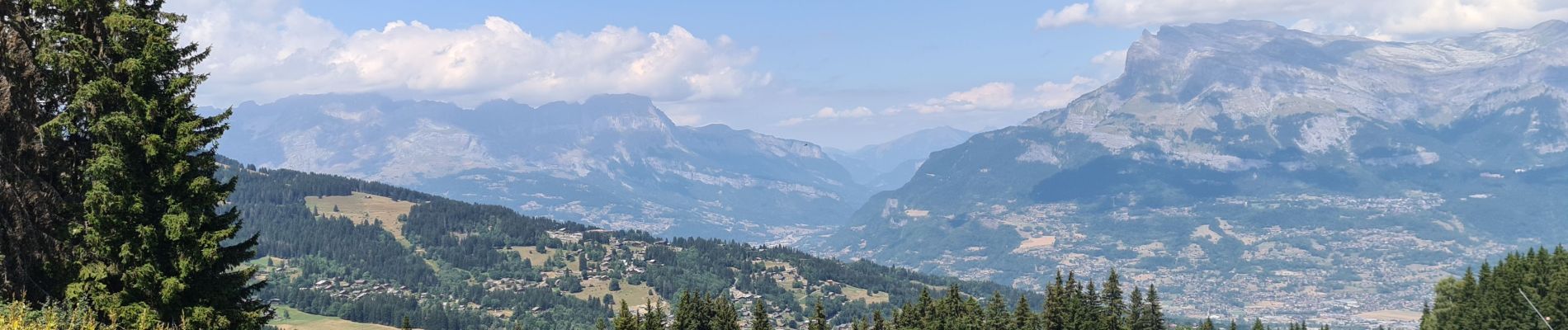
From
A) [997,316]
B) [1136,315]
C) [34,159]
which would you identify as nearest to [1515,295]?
[1136,315]

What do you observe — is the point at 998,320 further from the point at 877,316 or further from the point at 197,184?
the point at 197,184

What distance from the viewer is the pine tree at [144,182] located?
94.1 feet

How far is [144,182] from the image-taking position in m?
29.0

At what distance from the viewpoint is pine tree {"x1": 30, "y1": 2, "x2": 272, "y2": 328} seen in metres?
28.7

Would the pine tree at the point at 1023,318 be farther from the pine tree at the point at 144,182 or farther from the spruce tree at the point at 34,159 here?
the spruce tree at the point at 34,159

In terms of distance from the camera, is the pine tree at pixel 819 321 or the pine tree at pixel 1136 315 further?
the pine tree at pixel 1136 315

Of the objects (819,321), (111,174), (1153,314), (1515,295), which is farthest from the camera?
(1153,314)

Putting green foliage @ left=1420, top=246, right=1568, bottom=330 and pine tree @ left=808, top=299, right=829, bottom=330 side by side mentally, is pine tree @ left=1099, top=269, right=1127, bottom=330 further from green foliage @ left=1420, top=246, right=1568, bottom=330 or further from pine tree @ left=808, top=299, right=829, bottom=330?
green foliage @ left=1420, top=246, right=1568, bottom=330

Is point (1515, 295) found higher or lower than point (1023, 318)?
higher

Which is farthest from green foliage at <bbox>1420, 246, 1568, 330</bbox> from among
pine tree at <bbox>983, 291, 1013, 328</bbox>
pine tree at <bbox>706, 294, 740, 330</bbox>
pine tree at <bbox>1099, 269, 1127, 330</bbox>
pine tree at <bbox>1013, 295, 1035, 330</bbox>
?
pine tree at <bbox>706, 294, 740, 330</bbox>

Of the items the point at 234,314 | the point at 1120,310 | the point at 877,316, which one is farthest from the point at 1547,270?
the point at 234,314

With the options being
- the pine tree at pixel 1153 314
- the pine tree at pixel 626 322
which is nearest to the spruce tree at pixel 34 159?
the pine tree at pixel 626 322

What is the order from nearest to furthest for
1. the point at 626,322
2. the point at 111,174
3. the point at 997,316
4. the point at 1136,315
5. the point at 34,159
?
the point at 111,174 < the point at 34,159 < the point at 626,322 < the point at 1136,315 < the point at 997,316

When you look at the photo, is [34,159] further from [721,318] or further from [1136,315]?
[1136,315]
